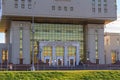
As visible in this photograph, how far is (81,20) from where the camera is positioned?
285ft

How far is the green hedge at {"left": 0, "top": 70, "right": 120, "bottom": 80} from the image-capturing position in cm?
2752

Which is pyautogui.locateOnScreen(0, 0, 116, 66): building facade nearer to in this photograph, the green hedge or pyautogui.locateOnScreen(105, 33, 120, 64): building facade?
pyautogui.locateOnScreen(105, 33, 120, 64): building facade

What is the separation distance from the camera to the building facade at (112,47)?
97.0m

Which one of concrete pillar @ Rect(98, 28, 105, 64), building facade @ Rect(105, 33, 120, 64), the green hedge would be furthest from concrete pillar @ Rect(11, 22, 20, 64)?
the green hedge

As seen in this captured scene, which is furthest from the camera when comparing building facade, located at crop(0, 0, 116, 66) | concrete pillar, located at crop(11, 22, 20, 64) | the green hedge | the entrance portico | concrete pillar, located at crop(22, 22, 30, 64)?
the entrance portico

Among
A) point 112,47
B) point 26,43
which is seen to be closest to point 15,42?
point 26,43

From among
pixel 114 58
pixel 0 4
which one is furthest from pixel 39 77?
pixel 114 58

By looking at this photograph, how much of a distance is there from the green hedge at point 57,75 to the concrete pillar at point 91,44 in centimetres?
5685

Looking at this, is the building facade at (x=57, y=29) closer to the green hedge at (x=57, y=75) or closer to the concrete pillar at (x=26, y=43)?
the concrete pillar at (x=26, y=43)

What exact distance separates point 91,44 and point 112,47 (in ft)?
39.8

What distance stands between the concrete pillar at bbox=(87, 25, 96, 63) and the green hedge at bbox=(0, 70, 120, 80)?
56.9 m

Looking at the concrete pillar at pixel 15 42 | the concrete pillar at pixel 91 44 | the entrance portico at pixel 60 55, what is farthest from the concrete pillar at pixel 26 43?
the concrete pillar at pixel 91 44

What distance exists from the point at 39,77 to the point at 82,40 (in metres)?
63.3

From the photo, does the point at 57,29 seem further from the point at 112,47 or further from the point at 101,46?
the point at 112,47
